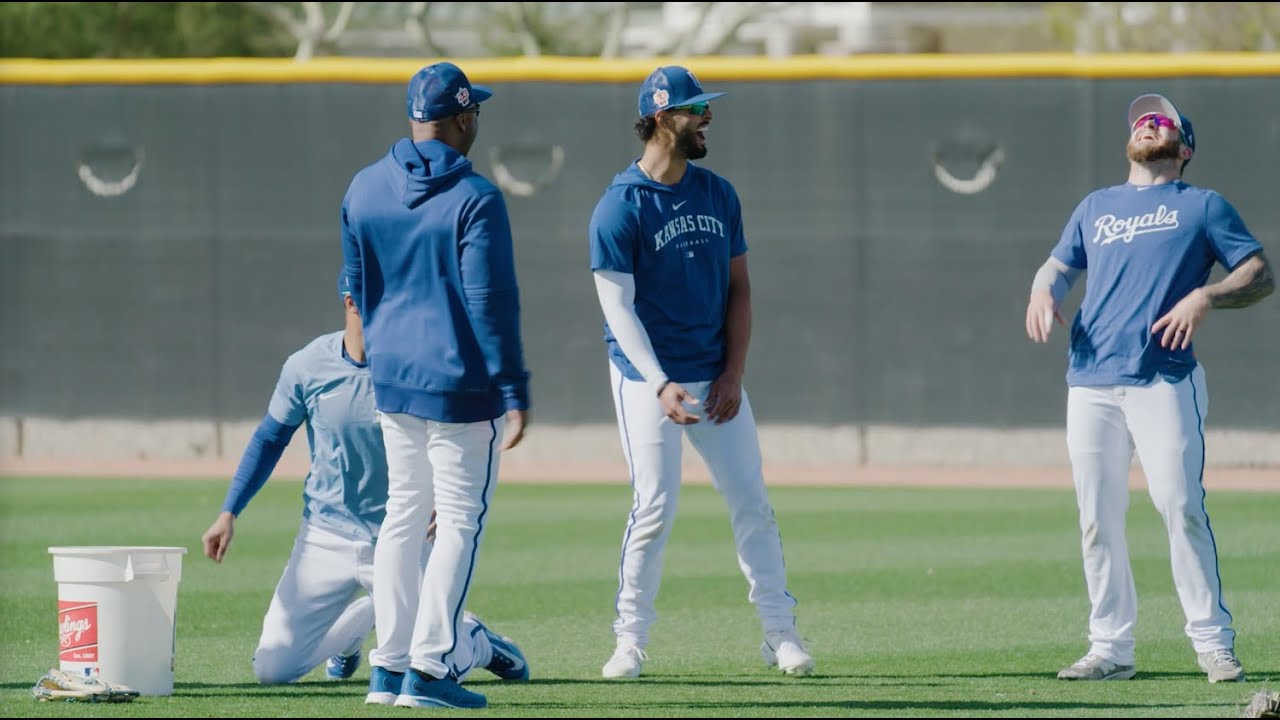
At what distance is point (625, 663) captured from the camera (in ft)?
23.8

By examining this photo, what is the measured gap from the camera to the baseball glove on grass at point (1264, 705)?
6.08 meters

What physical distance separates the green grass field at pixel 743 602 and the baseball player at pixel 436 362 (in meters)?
0.34

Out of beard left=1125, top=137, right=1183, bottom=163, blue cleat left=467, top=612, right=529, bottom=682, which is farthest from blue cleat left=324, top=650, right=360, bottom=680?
beard left=1125, top=137, right=1183, bottom=163

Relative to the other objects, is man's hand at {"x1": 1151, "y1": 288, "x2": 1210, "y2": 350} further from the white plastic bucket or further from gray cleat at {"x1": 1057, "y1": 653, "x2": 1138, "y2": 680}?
the white plastic bucket

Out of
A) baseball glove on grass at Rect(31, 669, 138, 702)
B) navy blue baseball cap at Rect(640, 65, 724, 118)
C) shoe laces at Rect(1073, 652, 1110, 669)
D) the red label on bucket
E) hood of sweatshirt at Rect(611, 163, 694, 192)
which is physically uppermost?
navy blue baseball cap at Rect(640, 65, 724, 118)

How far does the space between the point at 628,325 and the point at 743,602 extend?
10.2 feet

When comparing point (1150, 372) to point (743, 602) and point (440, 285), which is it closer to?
point (440, 285)

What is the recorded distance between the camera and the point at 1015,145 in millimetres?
17266

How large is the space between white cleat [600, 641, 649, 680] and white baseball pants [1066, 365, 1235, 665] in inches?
65.0

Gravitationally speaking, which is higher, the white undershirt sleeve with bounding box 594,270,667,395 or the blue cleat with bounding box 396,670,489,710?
the white undershirt sleeve with bounding box 594,270,667,395

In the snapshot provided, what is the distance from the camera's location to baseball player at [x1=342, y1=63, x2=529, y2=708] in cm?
621

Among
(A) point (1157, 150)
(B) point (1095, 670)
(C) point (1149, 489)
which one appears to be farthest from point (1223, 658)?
(A) point (1157, 150)

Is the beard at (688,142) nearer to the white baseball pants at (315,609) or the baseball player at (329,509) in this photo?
the baseball player at (329,509)

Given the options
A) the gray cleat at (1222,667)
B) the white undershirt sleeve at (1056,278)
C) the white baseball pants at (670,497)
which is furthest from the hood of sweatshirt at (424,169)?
the gray cleat at (1222,667)
